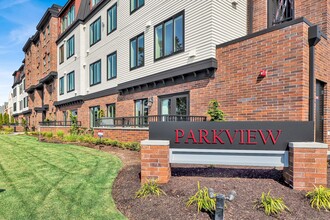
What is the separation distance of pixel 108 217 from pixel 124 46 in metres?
13.1

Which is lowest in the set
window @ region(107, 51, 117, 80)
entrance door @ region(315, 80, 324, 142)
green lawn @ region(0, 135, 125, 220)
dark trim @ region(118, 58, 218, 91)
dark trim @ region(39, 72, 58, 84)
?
green lawn @ region(0, 135, 125, 220)

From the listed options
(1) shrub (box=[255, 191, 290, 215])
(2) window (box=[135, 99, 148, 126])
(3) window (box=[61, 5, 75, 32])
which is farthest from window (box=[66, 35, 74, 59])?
(1) shrub (box=[255, 191, 290, 215])

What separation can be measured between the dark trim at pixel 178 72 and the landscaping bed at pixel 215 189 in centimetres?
486

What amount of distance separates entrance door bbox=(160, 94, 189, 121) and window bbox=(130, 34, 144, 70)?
10.5ft

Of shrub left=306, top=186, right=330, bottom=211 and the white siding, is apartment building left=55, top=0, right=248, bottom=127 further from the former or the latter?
shrub left=306, top=186, right=330, bottom=211

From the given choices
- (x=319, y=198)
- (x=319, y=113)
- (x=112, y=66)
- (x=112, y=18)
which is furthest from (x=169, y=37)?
(x=319, y=198)

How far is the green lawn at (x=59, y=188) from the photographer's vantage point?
4344mm

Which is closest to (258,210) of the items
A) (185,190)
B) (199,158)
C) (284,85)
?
(185,190)

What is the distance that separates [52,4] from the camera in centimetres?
2873

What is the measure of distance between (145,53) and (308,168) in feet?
35.1

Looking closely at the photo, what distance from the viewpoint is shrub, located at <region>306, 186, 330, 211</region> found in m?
4.04

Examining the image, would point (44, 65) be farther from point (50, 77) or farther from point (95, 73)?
point (95, 73)

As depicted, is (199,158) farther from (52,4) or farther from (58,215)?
(52,4)

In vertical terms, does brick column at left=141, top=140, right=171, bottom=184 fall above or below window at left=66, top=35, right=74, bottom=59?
below
